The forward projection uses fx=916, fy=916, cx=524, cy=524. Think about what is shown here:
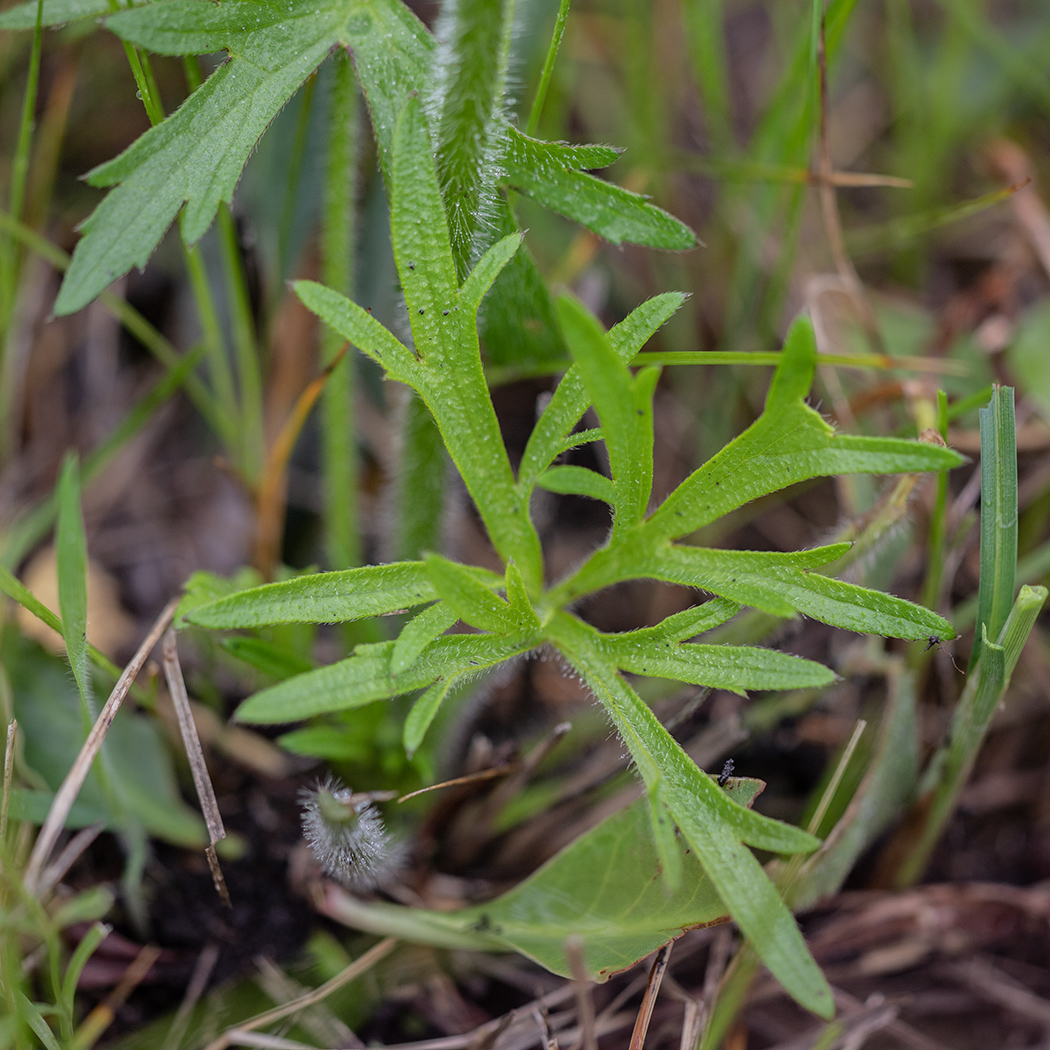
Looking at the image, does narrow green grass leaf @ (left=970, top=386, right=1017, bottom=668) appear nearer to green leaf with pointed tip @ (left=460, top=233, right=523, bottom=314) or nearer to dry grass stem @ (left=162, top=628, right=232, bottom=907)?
green leaf with pointed tip @ (left=460, top=233, right=523, bottom=314)

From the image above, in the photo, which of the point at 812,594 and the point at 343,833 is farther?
the point at 343,833

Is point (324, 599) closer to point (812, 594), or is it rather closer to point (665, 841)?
point (665, 841)

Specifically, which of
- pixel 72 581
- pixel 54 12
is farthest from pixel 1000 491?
pixel 54 12

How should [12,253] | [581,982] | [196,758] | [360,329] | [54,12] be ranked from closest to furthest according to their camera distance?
[581,982] < [360,329] < [54,12] < [196,758] < [12,253]

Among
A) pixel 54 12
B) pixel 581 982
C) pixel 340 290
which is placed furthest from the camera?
pixel 340 290

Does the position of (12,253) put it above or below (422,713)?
above

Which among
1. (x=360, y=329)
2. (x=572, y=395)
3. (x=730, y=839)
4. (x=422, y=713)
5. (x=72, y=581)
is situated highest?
(x=360, y=329)
